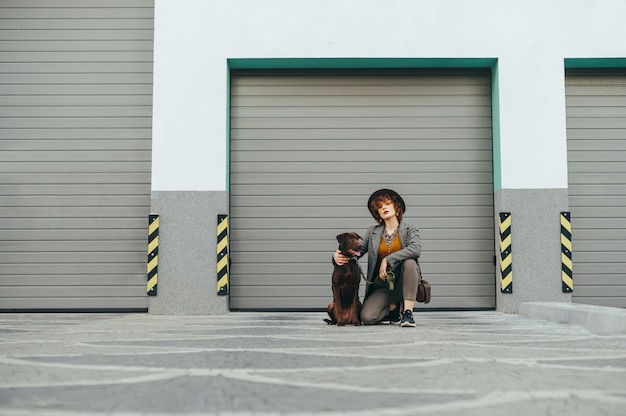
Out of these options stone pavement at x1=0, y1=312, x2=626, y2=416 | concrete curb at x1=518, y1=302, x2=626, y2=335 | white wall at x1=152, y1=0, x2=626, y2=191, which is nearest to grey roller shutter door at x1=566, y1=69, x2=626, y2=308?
white wall at x1=152, y1=0, x2=626, y2=191

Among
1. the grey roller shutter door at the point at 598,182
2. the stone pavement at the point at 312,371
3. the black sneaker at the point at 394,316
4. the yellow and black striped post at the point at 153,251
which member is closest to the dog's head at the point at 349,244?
the stone pavement at the point at 312,371

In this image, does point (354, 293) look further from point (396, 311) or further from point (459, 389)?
point (459, 389)

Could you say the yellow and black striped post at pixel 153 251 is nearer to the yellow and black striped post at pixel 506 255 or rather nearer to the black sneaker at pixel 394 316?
the black sneaker at pixel 394 316

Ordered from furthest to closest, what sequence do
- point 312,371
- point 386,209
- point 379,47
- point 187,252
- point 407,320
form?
point 379,47
point 187,252
point 386,209
point 407,320
point 312,371

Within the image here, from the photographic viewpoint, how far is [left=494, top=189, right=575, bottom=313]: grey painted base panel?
9.28 meters

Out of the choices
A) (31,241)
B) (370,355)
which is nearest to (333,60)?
(31,241)

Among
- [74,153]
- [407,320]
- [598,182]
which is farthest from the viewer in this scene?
[598,182]

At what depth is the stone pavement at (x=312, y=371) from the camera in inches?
109

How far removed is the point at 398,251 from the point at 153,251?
359 centimetres

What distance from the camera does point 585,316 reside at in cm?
680

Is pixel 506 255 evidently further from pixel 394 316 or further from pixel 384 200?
pixel 384 200

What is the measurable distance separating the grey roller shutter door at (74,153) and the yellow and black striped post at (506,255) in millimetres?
4241

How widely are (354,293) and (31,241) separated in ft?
15.2

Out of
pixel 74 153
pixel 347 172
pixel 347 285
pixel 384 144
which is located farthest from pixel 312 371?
pixel 74 153
